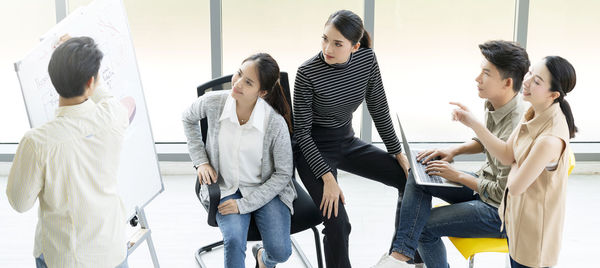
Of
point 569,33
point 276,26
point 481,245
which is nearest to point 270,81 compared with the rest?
point 481,245

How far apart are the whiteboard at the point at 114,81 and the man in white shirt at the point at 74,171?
6.5 inches

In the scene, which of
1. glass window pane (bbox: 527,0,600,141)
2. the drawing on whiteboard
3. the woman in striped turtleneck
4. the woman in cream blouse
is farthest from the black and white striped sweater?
glass window pane (bbox: 527,0,600,141)

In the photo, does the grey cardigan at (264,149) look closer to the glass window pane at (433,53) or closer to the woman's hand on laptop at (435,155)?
the woman's hand on laptop at (435,155)

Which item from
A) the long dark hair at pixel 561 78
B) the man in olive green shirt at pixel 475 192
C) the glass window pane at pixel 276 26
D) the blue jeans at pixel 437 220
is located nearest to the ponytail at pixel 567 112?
the long dark hair at pixel 561 78

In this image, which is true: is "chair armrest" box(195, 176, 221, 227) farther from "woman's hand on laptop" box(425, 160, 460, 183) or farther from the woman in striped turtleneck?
"woman's hand on laptop" box(425, 160, 460, 183)

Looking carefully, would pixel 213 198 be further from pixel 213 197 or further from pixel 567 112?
pixel 567 112

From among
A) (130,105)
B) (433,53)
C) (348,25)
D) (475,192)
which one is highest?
(348,25)

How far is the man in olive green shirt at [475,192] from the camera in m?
2.24

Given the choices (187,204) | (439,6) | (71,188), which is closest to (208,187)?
(71,188)

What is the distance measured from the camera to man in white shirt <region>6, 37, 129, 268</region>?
1642 millimetres

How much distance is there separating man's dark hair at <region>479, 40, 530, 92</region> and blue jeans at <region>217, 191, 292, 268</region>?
3.35ft

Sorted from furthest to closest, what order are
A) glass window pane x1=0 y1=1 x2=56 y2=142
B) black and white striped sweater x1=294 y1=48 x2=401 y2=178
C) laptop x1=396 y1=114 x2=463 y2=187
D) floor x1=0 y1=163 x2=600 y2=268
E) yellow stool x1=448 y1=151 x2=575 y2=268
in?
glass window pane x1=0 y1=1 x2=56 y2=142 < floor x1=0 y1=163 x2=600 y2=268 < black and white striped sweater x1=294 y1=48 x2=401 y2=178 < laptop x1=396 y1=114 x2=463 y2=187 < yellow stool x1=448 y1=151 x2=575 y2=268

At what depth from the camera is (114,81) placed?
7.32 feet

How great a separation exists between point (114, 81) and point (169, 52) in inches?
78.5
